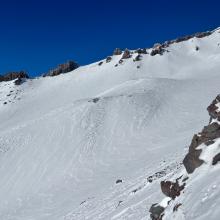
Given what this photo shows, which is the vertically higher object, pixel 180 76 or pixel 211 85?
pixel 180 76

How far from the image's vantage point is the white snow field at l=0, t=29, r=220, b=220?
21.0m

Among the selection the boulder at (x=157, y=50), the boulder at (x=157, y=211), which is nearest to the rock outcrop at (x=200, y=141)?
the boulder at (x=157, y=211)

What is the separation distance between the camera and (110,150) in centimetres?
3991

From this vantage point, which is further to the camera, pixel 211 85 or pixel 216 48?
pixel 216 48

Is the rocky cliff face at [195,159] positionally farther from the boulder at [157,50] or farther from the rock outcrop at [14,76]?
Answer: the rock outcrop at [14,76]

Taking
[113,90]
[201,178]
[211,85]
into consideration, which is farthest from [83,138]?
[201,178]

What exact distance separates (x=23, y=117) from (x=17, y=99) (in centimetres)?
1516

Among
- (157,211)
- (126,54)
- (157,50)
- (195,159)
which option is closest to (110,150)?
(157,211)

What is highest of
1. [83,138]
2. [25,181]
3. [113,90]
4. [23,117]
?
[23,117]

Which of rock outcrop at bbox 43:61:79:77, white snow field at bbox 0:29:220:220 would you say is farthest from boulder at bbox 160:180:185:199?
rock outcrop at bbox 43:61:79:77

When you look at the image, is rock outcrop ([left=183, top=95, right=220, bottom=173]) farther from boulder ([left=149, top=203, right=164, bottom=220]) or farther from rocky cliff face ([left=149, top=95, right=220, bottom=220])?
boulder ([left=149, top=203, right=164, bottom=220])

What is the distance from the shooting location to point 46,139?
4638cm

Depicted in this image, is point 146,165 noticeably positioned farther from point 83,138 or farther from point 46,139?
point 46,139

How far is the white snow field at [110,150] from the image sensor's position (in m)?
21.0
